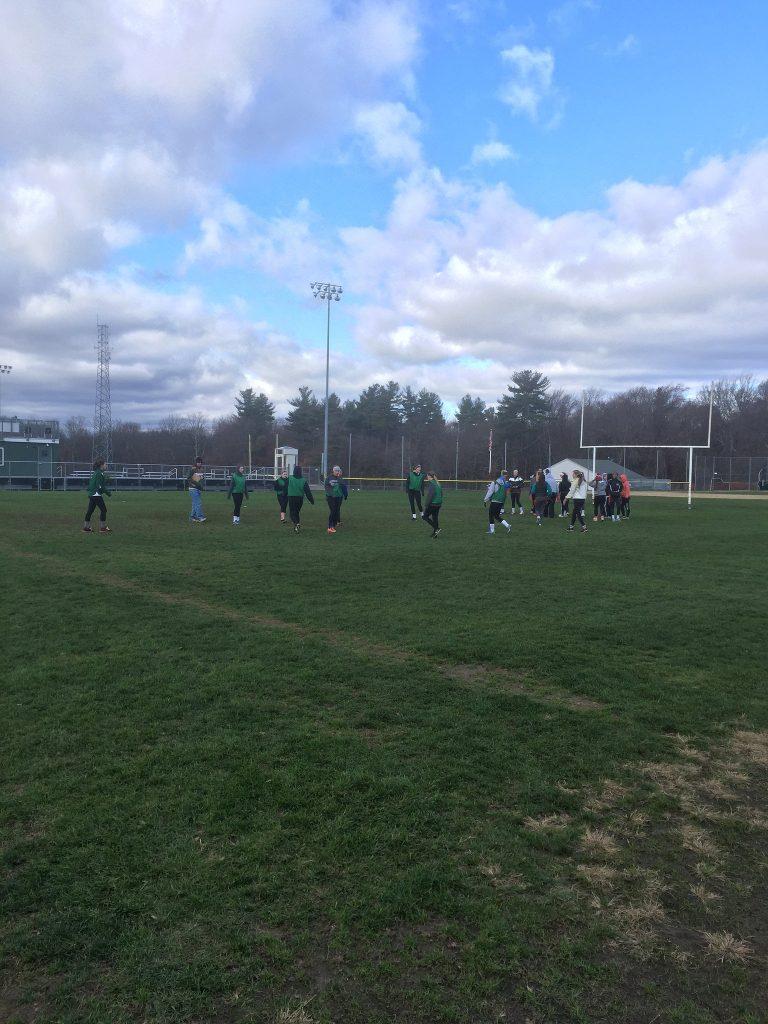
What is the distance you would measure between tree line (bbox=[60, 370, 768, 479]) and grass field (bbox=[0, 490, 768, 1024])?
71.1m

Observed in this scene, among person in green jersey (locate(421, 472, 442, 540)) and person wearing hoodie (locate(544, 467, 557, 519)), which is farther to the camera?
person wearing hoodie (locate(544, 467, 557, 519))

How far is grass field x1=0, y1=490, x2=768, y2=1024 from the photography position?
8.50 feet

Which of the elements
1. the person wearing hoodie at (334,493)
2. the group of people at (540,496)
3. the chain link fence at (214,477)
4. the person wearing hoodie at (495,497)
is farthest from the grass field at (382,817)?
the chain link fence at (214,477)

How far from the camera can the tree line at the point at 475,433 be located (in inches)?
3103

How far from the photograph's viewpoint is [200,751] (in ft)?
14.8

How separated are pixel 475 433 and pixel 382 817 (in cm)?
8805

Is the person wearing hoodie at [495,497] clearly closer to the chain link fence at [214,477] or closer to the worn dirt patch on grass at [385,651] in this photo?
the worn dirt patch on grass at [385,651]

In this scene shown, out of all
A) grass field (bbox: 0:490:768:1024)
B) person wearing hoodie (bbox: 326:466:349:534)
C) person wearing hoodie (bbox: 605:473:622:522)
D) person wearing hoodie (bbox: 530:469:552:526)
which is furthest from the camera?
person wearing hoodie (bbox: 605:473:622:522)

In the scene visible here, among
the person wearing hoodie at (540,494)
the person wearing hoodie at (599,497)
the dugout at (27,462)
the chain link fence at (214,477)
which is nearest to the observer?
the person wearing hoodie at (540,494)

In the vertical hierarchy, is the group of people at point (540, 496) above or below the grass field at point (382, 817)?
above

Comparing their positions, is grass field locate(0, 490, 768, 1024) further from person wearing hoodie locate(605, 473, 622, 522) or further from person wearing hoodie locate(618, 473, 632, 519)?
person wearing hoodie locate(618, 473, 632, 519)

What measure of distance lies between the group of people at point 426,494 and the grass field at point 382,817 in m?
9.68

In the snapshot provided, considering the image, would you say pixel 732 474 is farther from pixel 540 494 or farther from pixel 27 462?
pixel 27 462

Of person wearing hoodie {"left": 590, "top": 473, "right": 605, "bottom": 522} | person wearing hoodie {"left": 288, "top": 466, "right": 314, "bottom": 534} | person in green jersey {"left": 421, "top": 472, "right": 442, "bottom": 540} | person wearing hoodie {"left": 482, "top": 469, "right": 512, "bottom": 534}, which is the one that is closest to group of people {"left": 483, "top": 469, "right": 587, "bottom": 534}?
person wearing hoodie {"left": 482, "top": 469, "right": 512, "bottom": 534}
